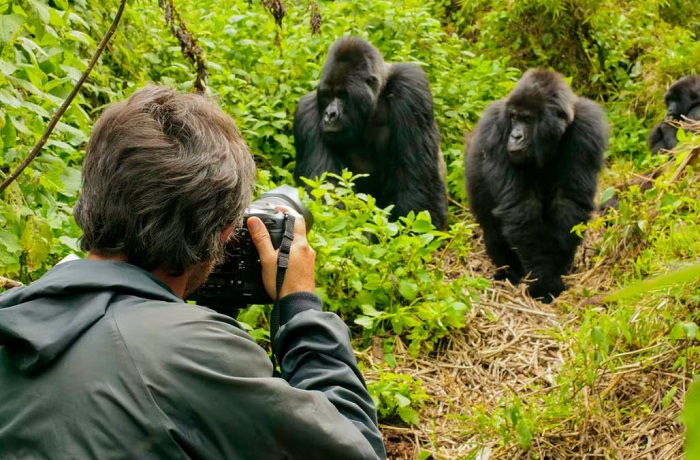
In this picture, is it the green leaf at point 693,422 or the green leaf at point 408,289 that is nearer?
the green leaf at point 693,422

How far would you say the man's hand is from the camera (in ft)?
6.36

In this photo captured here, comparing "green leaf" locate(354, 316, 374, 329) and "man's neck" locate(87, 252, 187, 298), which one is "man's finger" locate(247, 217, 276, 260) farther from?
"green leaf" locate(354, 316, 374, 329)

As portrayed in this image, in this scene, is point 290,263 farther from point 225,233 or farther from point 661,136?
point 661,136

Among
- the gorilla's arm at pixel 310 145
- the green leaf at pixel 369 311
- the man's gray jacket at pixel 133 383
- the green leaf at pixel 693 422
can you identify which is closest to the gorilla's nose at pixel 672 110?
the gorilla's arm at pixel 310 145

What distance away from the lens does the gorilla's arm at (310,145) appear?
204 inches

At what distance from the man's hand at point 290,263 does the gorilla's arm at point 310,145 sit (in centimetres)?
314

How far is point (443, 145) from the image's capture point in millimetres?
6195

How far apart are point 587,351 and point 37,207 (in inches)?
79.6

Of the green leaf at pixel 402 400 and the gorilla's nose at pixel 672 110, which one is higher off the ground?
the gorilla's nose at pixel 672 110

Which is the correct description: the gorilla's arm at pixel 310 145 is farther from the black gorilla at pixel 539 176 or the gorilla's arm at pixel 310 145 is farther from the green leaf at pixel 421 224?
the green leaf at pixel 421 224

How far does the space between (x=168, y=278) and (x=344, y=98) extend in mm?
3626

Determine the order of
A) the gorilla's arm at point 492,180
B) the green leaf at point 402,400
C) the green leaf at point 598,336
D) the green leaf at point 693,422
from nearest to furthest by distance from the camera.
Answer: the green leaf at point 693,422 < the green leaf at point 598,336 < the green leaf at point 402,400 < the gorilla's arm at point 492,180

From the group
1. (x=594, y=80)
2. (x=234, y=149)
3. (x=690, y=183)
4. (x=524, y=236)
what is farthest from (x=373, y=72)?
→ (x=234, y=149)

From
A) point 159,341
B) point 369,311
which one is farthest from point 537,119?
point 159,341
